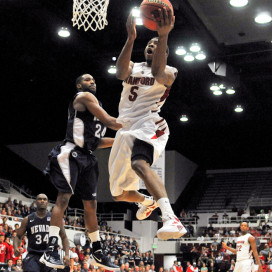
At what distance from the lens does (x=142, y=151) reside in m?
5.05

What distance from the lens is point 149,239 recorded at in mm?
31766

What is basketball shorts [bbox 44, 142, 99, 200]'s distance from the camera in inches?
224

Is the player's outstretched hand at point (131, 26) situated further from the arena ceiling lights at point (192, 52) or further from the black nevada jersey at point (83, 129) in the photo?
the arena ceiling lights at point (192, 52)

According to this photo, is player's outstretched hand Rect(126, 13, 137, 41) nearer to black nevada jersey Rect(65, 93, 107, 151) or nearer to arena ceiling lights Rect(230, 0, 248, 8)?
black nevada jersey Rect(65, 93, 107, 151)

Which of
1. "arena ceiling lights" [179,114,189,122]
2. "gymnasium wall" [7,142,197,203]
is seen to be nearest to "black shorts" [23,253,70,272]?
"arena ceiling lights" [179,114,189,122]

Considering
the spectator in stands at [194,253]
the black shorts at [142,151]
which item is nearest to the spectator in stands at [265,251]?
the spectator in stands at [194,253]

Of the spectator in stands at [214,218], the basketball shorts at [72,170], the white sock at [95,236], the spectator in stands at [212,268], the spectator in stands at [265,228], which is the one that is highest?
the spectator in stands at [214,218]

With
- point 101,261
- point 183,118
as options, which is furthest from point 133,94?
point 183,118

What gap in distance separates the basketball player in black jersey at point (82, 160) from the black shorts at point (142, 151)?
23.5 inches

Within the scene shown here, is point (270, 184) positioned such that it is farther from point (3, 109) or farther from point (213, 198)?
point (3, 109)

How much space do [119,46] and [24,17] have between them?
3.25m

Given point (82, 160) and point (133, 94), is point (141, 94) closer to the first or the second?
point (133, 94)

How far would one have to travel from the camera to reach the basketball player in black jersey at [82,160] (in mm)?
5668

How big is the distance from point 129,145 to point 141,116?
327mm
